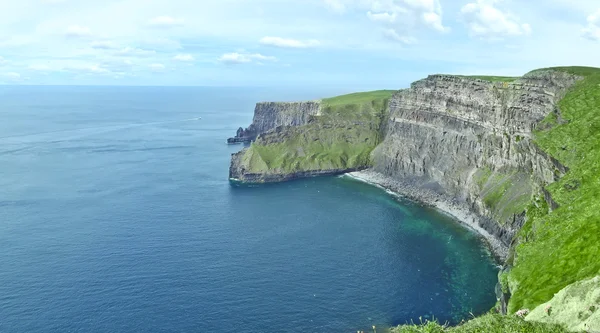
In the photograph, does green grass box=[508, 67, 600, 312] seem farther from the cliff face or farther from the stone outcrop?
the cliff face

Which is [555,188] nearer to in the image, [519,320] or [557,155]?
[557,155]

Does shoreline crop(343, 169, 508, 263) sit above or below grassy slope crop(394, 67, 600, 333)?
below

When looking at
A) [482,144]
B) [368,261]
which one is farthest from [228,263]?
[482,144]

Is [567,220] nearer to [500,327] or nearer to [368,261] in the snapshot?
[368,261]

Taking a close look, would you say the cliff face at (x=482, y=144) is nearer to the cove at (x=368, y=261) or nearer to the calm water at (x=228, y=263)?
the cove at (x=368, y=261)

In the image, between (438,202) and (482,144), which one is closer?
(482,144)

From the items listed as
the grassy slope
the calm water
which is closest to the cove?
the calm water
